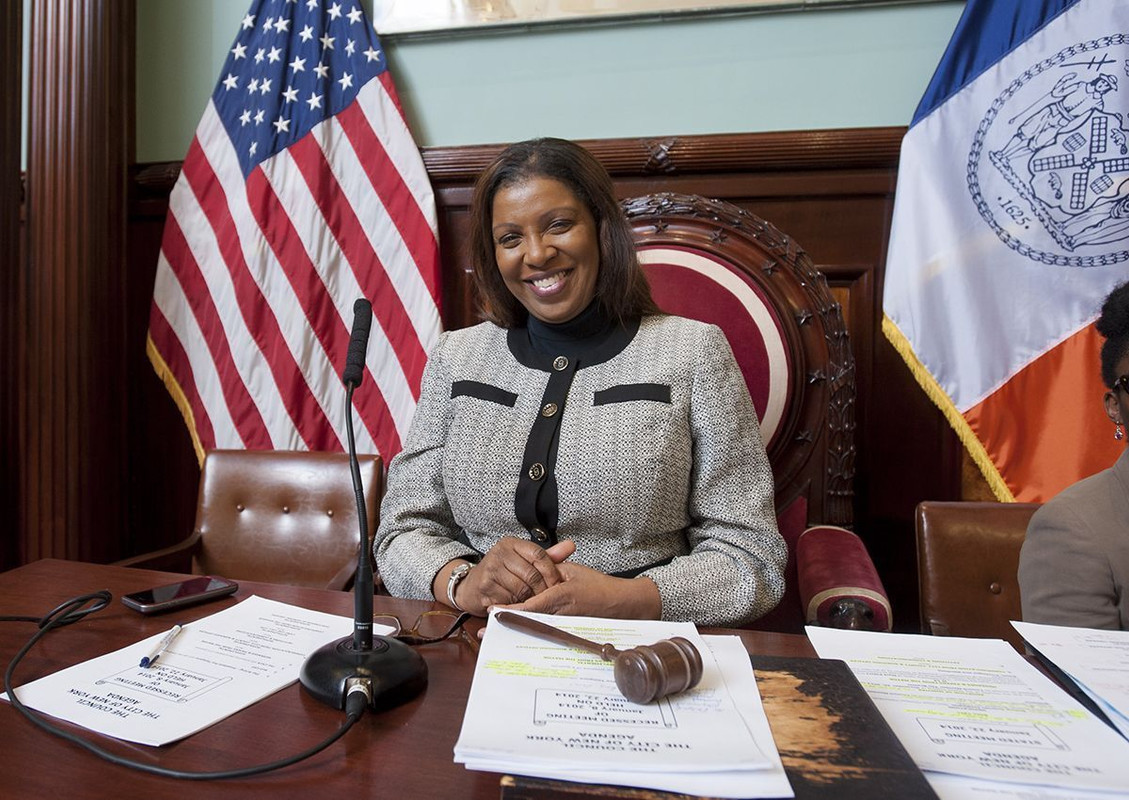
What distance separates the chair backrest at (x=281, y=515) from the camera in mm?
1597

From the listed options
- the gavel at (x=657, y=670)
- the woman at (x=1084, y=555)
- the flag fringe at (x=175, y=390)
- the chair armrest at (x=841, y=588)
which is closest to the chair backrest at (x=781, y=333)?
the chair armrest at (x=841, y=588)

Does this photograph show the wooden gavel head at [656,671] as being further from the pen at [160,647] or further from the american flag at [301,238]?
the american flag at [301,238]

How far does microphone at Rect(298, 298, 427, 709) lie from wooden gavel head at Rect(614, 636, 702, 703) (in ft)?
0.62

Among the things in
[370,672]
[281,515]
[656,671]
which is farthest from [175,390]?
[656,671]

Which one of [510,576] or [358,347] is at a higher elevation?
[358,347]

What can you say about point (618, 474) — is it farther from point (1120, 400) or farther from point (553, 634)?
point (1120, 400)

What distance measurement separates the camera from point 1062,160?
1.61 metres

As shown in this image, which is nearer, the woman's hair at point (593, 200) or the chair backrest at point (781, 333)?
the woman's hair at point (593, 200)

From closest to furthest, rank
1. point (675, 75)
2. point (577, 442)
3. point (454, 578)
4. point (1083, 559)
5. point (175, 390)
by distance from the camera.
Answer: point (1083, 559) < point (454, 578) < point (577, 442) < point (675, 75) < point (175, 390)

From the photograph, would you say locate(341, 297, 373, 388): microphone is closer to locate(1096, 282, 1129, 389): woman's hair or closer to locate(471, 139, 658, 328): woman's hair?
locate(471, 139, 658, 328): woman's hair

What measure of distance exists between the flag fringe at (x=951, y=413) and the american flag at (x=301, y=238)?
3.86ft

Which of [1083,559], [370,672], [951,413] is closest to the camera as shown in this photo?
[370,672]

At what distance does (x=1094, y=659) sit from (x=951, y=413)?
3.91 ft

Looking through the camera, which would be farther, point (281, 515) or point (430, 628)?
point (281, 515)
